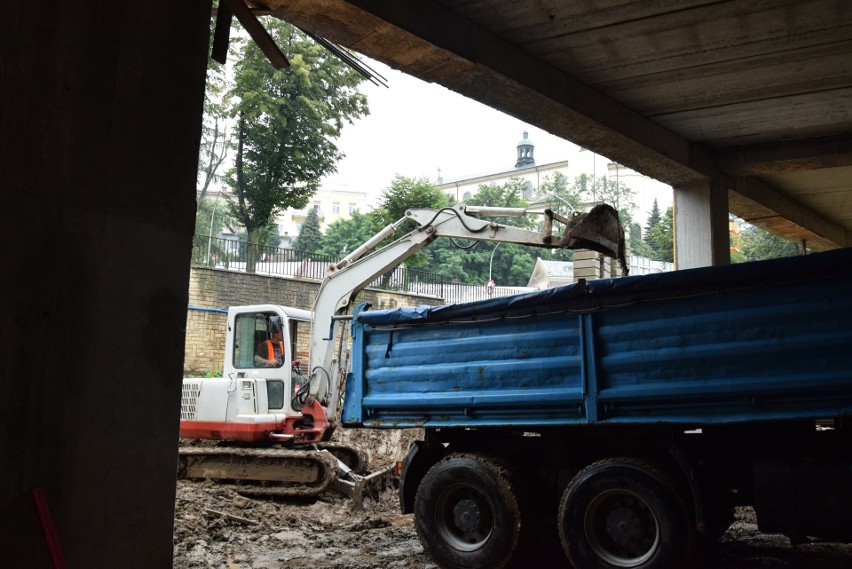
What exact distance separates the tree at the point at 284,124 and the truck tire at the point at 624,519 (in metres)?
26.1

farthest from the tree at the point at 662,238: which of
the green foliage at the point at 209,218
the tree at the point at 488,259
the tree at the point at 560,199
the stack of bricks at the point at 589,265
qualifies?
the stack of bricks at the point at 589,265

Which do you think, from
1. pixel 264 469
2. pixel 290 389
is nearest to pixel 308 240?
pixel 290 389

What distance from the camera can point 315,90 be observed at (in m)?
31.4

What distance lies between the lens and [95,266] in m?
4.39

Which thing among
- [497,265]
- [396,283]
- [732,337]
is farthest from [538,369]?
[497,265]

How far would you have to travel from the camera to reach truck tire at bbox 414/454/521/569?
6.73 metres

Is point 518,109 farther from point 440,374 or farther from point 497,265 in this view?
point 497,265

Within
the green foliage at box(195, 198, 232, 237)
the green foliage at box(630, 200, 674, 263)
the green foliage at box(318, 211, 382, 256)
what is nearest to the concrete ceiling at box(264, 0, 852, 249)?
the green foliage at box(195, 198, 232, 237)

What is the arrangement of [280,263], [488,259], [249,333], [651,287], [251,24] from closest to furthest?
[251,24] < [651,287] < [249,333] < [280,263] < [488,259]

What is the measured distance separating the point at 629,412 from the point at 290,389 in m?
7.50

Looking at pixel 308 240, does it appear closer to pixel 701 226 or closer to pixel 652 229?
pixel 652 229

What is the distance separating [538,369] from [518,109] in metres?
2.72

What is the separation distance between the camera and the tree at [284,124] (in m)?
30.2

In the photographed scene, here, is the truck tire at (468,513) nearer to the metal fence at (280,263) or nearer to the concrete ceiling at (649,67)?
the concrete ceiling at (649,67)
